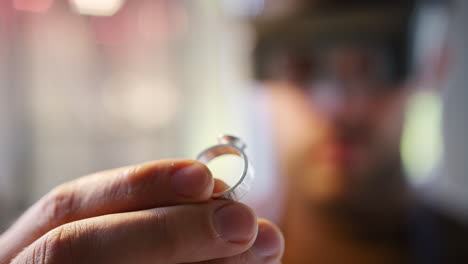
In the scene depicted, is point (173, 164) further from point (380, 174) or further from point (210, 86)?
point (210, 86)

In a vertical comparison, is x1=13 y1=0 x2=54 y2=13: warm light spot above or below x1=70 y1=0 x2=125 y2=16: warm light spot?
above

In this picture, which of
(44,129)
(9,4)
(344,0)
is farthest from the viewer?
(44,129)

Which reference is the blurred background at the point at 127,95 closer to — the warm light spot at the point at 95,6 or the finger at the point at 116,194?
the warm light spot at the point at 95,6

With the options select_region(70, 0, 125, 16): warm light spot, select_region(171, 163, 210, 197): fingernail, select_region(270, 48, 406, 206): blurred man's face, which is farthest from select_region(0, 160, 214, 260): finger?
select_region(70, 0, 125, 16): warm light spot

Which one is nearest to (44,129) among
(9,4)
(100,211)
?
(9,4)

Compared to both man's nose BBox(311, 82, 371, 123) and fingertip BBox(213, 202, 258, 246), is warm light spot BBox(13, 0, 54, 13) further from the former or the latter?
fingertip BBox(213, 202, 258, 246)

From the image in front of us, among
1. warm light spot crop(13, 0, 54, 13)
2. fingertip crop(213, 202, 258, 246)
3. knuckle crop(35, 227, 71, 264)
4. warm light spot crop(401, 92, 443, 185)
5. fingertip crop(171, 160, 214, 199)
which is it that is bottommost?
warm light spot crop(401, 92, 443, 185)

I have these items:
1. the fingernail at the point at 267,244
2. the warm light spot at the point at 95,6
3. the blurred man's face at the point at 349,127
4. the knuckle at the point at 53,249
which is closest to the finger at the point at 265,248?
the fingernail at the point at 267,244

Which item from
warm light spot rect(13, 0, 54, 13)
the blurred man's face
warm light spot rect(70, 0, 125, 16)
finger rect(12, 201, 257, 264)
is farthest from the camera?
warm light spot rect(13, 0, 54, 13)
